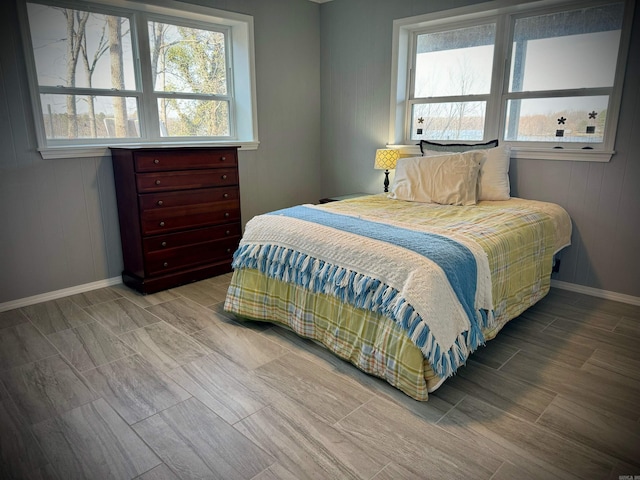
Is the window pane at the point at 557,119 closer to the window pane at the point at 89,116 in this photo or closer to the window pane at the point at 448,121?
the window pane at the point at 448,121

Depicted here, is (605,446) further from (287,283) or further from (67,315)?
(67,315)

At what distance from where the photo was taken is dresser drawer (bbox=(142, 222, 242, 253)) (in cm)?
314

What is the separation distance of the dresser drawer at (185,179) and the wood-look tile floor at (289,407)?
972 millimetres

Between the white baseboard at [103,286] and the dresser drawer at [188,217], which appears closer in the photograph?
the white baseboard at [103,286]

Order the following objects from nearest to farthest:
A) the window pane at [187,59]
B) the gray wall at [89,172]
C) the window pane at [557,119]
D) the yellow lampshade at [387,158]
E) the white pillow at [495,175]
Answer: the gray wall at [89,172], the window pane at [557,119], the white pillow at [495,175], the window pane at [187,59], the yellow lampshade at [387,158]

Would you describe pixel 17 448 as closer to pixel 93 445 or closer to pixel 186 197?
pixel 93 445

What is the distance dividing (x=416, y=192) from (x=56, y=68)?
274 cm

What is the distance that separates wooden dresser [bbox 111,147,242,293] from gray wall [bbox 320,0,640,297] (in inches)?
54.3

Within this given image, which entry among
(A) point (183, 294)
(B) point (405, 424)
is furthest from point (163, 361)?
(B) point (405, 424)

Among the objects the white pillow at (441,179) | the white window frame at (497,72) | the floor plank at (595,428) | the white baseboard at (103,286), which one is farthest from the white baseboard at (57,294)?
the floor plank at (595,428)

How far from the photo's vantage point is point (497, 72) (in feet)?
11.1

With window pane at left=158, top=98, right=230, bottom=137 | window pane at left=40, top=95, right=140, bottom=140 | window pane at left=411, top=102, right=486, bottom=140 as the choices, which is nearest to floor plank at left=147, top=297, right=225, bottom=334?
window pane at left=40, top=95, right=140, bottom=140

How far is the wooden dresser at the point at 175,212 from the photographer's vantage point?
3059 mm

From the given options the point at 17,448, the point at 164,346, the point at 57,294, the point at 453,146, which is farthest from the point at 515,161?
the point at 57,294
